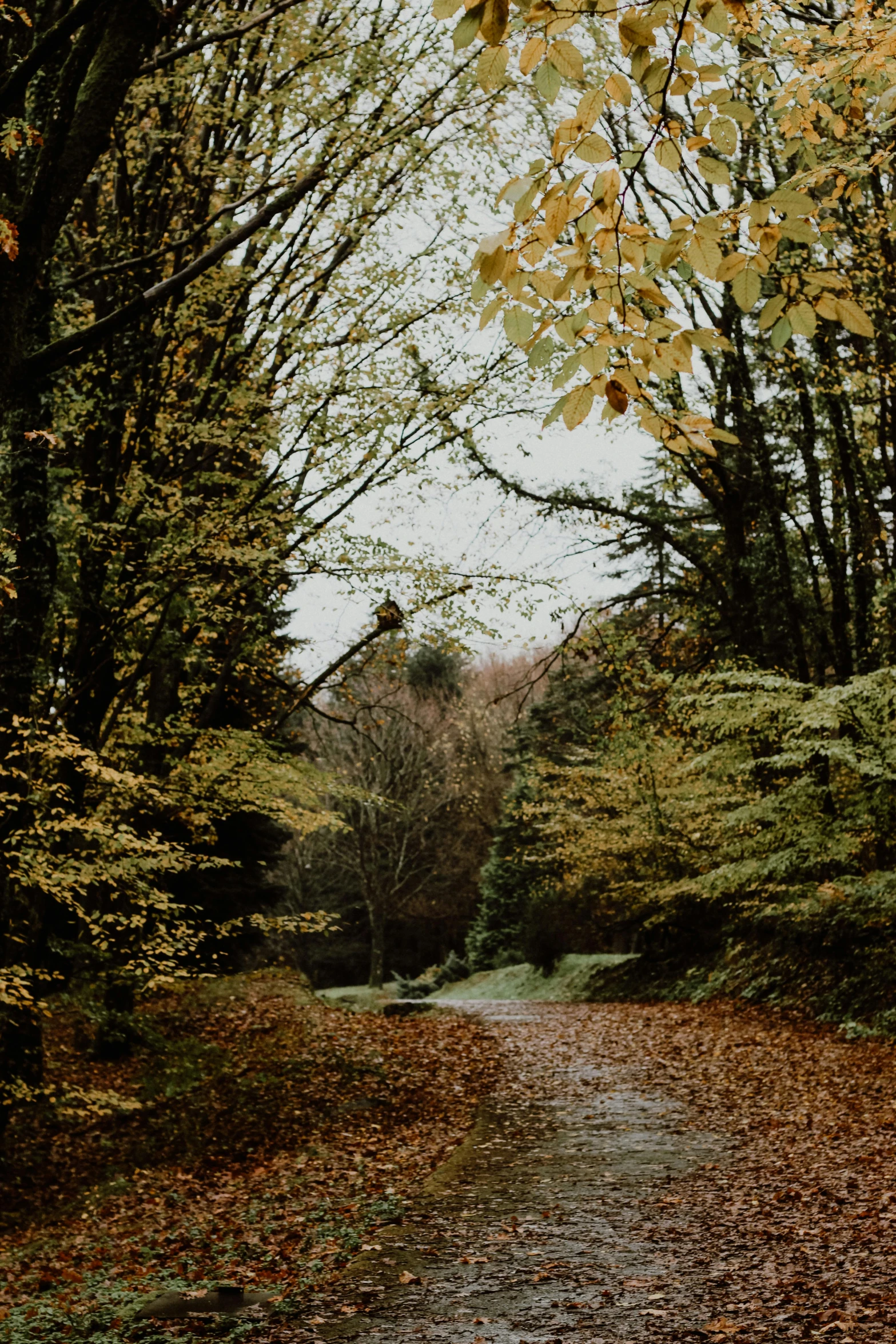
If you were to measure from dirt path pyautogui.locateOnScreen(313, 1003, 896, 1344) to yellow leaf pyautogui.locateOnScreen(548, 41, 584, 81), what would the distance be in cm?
388

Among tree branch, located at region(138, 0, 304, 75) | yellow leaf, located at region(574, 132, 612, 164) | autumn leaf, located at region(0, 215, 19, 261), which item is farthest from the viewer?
tree branch, located at region(138, 0, 304, 75)

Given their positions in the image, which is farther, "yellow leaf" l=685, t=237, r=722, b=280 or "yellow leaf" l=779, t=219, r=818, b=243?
"yellow leaf" l=685, t=237, r=722, b=280

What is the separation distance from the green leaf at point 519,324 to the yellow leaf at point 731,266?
0.53 meters

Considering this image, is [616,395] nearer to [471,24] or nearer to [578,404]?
[578,404]

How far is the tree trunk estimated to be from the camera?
95.7ft

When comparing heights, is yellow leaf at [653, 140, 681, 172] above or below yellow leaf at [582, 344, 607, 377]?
above

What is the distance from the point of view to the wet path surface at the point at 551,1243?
3656mm

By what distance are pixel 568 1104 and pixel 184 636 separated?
563 cm

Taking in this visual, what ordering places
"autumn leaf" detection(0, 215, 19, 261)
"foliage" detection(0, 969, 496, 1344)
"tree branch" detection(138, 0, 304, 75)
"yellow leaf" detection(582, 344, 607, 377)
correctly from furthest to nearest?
"tree branch" detection(138, 0, 304, 75), "foliage" detection(0, 969, 496, 1344), "autumn leaf" detection(0, 215, 19, 261), "yellow leaf" detection(582, 344, 607, 377)

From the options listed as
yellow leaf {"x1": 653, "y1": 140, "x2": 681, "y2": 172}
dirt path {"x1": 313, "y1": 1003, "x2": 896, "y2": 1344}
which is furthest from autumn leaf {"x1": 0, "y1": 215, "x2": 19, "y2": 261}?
dirt path {"x1": 313, "y1": 1003, "x2": 896, "y2": 1344}

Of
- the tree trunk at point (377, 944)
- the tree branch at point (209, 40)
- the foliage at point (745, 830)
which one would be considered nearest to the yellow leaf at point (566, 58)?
the tree branch at point (209, 40)

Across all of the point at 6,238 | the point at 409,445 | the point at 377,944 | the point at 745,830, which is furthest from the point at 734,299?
the point at 377,944

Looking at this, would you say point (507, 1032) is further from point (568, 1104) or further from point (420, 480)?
point (420, 480)

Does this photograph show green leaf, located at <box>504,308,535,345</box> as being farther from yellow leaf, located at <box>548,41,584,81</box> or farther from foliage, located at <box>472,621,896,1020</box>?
foliage, located at <box>472,621,896,1020</box>
